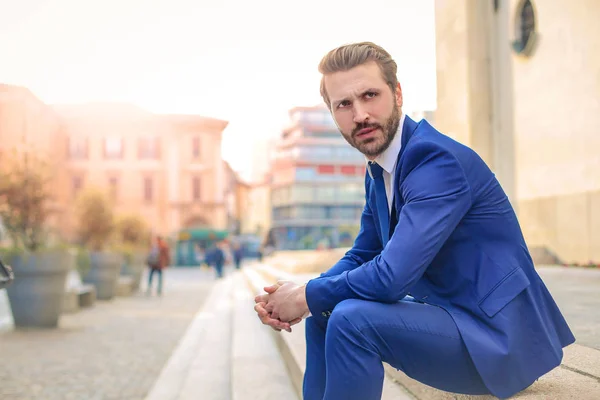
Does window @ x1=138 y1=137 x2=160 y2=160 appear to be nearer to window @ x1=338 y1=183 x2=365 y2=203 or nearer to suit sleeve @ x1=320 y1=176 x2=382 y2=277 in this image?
window @ x1=338 y1=183 x2=365 y2=203

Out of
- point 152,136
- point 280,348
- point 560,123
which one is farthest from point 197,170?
point 280,348

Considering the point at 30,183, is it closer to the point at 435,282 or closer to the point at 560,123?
the point at 435,282

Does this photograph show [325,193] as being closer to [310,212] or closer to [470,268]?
[310,212]

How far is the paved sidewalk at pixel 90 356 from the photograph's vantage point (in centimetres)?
427

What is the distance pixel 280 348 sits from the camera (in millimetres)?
4578

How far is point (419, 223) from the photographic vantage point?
64.0 inches

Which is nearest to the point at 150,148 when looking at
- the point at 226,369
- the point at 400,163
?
the point at 226,369

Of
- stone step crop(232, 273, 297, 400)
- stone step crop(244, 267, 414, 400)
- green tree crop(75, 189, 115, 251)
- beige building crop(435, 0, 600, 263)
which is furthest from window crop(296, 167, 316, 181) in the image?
stone step crop(244, 267, 414, 400)

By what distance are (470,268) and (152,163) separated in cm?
5066

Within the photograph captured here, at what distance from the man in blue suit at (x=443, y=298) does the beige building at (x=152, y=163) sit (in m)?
48.0

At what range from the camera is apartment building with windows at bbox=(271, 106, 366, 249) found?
68750 millimetres

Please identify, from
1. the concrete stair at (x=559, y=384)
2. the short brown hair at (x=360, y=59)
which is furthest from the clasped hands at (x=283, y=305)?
the short brown hair at (x=360, y=59)

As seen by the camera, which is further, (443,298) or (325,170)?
(325,170)

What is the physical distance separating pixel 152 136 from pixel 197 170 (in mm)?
4956
